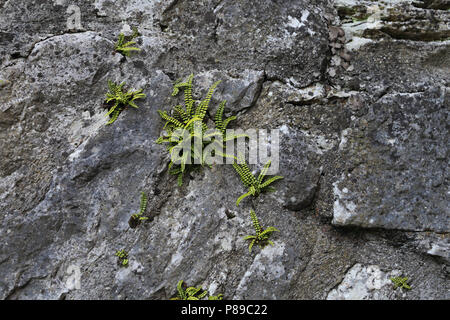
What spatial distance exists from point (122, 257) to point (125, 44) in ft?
9.00

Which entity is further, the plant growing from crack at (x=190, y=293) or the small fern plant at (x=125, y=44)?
the small fern plant at (x=125, y=44)

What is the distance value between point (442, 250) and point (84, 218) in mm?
4413

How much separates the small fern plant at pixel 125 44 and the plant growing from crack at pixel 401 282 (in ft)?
14.4

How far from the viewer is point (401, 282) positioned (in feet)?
15.4

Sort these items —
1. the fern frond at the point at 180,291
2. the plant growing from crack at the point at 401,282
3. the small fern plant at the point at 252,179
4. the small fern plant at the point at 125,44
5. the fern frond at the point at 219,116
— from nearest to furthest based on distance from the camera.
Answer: the fern frond at the point at 180,291, the plant growing from crack at the point at 401,282, the small fern plant at the point at 252,179, the fern frond at the point at 219,116, the small fern plant at the point at 125,44

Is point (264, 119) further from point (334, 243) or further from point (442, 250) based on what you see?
point (442, 250)

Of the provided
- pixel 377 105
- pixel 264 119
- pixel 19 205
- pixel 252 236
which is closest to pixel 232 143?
pixel 264 119

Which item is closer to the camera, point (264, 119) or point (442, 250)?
point (442, 250)

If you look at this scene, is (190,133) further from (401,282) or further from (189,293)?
(401,282)

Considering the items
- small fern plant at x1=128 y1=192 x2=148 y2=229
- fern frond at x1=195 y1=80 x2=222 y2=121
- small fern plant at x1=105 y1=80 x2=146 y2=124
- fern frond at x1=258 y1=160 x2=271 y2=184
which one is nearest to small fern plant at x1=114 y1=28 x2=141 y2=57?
small fern plant at x1=105 y1=80 x2=146 y2=124

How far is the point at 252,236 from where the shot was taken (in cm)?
473

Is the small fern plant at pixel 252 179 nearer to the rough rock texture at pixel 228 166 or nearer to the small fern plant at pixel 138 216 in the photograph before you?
the rough rock texture at pixel 228 166

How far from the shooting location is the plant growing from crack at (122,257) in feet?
15.3

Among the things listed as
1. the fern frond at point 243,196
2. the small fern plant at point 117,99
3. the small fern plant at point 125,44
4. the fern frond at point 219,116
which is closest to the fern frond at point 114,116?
the small fern plant at point 117,99
